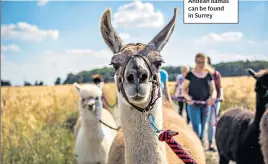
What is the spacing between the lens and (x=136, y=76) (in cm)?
231

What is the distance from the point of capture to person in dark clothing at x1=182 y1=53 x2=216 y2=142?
620 cm

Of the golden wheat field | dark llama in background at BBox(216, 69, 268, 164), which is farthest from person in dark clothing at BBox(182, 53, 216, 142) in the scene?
dark llama in background at BBox(216, 69, 268, 164)

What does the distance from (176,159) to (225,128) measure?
7.44 feet

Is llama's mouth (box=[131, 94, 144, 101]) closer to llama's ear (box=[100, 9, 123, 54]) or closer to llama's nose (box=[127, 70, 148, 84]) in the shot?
llama's nose (box=[127, 70, 148, 84])

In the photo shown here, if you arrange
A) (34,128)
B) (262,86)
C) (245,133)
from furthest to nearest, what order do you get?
(34,128) < (245,133) < (262,86)

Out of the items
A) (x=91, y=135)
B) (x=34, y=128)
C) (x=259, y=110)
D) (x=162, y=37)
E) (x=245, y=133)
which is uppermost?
(x=162, y=37)

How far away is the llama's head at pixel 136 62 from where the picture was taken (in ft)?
7.66

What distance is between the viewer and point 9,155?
593 cm

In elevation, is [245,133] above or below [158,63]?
below

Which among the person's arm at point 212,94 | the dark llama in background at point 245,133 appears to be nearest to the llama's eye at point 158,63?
the dark llama in background at point 245,133

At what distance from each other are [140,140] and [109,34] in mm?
699

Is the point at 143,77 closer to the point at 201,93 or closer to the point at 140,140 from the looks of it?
the point at 140,140

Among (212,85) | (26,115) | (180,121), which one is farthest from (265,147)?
(26,115)

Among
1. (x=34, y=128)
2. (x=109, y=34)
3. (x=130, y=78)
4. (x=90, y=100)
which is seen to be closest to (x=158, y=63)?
(x=130, y=78)
